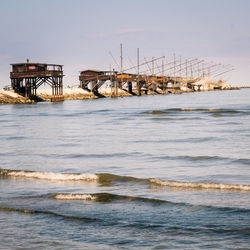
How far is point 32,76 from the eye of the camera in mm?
85375

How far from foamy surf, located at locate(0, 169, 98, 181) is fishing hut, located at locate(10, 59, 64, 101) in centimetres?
7305

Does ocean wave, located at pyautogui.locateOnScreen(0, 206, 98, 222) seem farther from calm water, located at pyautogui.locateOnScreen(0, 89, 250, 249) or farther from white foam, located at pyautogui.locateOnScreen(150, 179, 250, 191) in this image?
white foam, located at pyautogui.locateOnScreen(150, 179, 250, 191)

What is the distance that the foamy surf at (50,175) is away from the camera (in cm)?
1191

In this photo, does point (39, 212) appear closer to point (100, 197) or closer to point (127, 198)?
point (100, 197)

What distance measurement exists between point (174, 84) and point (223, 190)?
162452 mm

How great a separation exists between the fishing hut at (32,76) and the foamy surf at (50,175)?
2876 inches

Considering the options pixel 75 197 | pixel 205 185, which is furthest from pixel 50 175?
pixel 205 185

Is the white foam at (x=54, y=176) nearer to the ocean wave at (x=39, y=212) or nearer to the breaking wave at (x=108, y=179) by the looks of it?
the breaking wave at (x=108, y=179)

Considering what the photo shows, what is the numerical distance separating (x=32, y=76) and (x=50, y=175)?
75274 mm

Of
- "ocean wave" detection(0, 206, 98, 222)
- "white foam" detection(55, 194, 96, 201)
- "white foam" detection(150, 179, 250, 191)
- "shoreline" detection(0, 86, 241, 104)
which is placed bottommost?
"ocean wave" detection(0, 206, 98, 222)

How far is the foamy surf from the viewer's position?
469 inches

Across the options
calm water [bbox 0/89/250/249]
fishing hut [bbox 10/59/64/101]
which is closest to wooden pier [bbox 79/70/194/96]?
fishing hut [bbox 10/59/64/101]

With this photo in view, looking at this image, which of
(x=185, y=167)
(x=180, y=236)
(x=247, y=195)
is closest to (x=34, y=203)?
(x=180, y=236)

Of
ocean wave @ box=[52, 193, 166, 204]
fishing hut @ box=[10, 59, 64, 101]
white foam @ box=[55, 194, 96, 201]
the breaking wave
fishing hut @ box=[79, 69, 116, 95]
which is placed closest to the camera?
ocean wave @ box=[52, 193, 166, 204]
